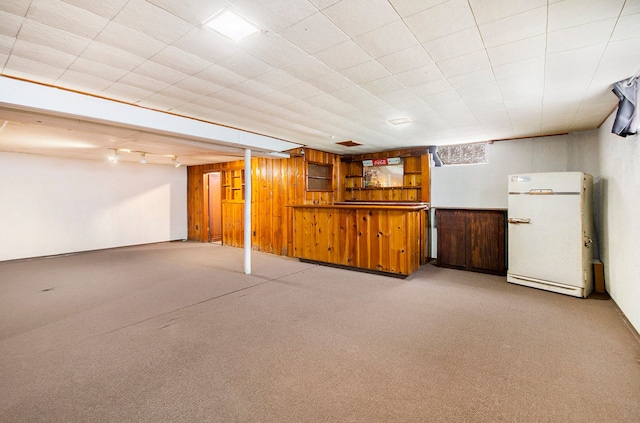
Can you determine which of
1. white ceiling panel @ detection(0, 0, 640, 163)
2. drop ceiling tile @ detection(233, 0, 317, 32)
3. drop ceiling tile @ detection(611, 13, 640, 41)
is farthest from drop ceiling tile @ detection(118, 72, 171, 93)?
drop ceiling tile @ detection(611, 13, 640, 41)

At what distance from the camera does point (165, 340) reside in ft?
8.71

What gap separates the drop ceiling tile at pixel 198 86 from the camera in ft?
9.37

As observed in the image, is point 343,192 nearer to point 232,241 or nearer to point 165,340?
point 232,241

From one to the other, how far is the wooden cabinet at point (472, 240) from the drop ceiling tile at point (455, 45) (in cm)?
355

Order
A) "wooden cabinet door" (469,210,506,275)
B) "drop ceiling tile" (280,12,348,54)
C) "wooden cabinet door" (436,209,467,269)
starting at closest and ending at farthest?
"drop ceiling tile" (280,12,348,54) → "wooden cabinet door" (469,210,506,275) → "wooden cabinet door" (436,209,467,269)

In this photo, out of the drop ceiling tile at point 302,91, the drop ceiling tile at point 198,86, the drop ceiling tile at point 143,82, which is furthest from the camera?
the drop ceiling tile at point 302,91

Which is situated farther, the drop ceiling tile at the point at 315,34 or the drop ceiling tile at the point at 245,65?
the drop ceiling tile at the point at 245,65

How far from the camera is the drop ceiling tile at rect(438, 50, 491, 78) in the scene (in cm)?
240

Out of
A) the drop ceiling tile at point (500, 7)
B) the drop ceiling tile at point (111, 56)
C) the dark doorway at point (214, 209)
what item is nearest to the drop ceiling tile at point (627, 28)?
the drop ceiling tile at point (500, 7)

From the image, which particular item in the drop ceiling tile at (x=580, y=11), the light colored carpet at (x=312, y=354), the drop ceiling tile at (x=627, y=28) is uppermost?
the drop ceiling tile at (x=580, y=11)

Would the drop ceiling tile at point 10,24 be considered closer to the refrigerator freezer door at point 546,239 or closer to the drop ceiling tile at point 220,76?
the drop ceiling tile at point 220,76

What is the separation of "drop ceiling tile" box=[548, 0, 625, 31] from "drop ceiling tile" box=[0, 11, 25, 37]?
348 cm

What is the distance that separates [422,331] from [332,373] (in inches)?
45.9

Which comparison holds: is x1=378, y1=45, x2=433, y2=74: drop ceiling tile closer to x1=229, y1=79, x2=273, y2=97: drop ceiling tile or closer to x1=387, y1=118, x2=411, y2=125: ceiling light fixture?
x1=229, y1=79, x2=273, y2=97: drop ceiling tile
